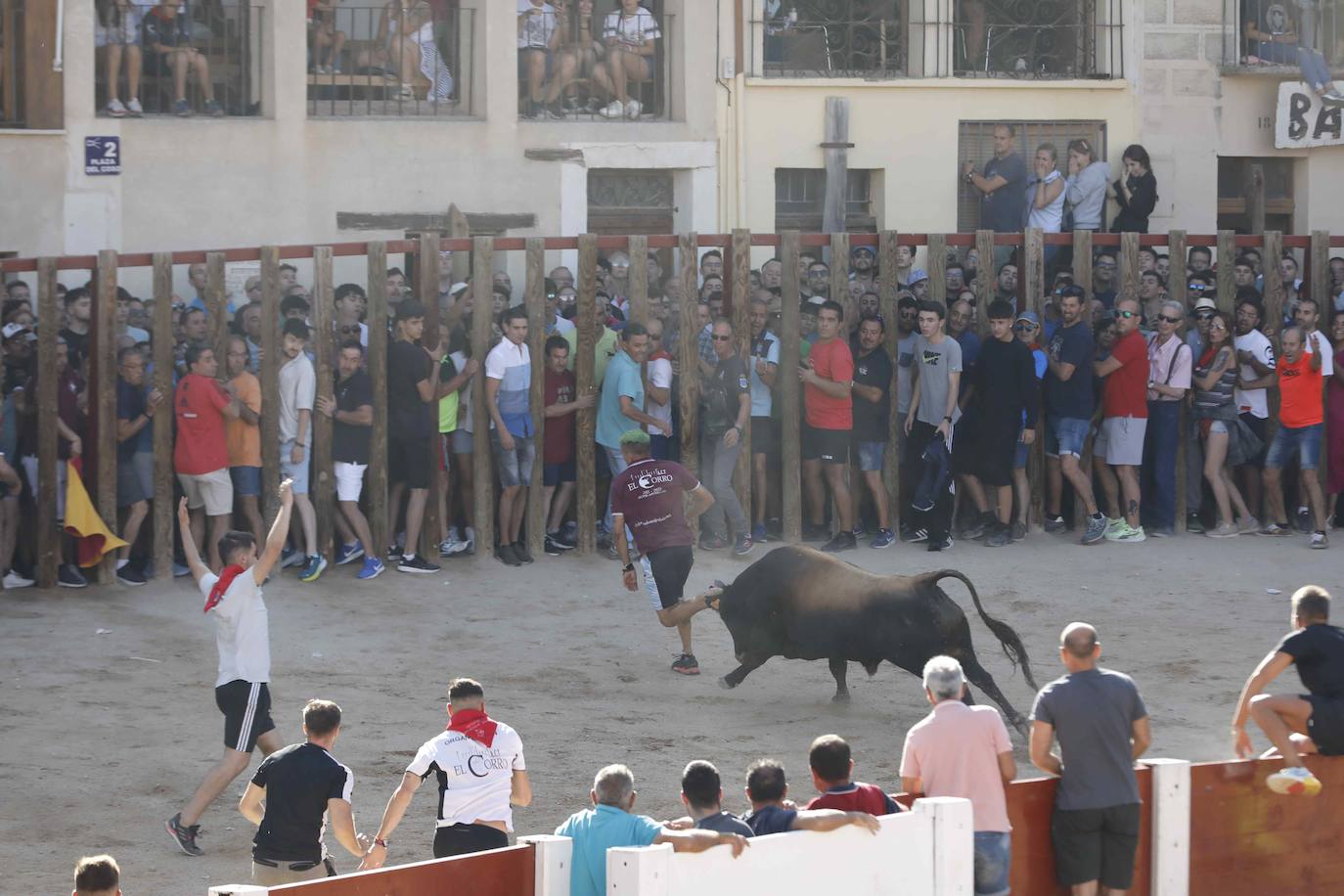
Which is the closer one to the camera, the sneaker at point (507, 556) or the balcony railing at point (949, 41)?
the sneaker at point (507, 556)

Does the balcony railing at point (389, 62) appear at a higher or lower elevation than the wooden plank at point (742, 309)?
higher

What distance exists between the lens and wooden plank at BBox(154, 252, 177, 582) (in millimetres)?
14867

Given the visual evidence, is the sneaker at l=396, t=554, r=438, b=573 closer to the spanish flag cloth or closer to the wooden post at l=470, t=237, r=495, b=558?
the wooden post at l=470, t=237, r=495, b=558

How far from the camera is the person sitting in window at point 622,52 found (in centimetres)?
1981

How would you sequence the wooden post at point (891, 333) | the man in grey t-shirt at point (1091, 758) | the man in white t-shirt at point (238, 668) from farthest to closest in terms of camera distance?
1. the wooden post at point (891, 333)
2. the man in white t-shirt at point (238, 668)
3. the man in grey t-shirt at point (1091, 758)

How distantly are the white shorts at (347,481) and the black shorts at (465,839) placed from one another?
7.73m

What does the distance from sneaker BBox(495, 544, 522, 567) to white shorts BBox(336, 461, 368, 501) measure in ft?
4.18

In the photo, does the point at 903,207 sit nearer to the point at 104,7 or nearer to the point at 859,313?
the point at 859,313

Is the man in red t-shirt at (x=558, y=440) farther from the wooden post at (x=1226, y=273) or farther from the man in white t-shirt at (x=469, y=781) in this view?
the man in white t-shirt at (x=469, y=781)

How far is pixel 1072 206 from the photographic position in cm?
1967

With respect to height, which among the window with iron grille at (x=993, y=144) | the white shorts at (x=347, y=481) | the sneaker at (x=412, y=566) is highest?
the window with iron grille at (x=993, y=144)

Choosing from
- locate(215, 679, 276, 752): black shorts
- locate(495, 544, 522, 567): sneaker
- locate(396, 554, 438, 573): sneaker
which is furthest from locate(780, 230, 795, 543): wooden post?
locate(215, 679, 276, 752): black shorts

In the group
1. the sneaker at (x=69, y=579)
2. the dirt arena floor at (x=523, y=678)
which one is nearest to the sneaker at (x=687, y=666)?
the dirt arena floor at (x=523, y=678)

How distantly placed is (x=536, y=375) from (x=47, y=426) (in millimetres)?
3705
